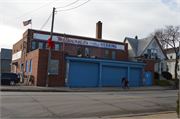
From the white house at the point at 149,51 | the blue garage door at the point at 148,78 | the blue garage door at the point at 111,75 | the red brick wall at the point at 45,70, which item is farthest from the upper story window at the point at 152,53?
the red brick wall at the point at 45,70

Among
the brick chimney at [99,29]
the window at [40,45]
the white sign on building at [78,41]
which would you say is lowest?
the window at [40,45]

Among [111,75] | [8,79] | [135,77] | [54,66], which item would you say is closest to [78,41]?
[111,75]

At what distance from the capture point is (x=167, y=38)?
29.6 metres

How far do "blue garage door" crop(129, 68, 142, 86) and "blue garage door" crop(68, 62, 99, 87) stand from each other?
6.42m

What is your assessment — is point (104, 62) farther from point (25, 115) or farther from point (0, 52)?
point (0, 52)

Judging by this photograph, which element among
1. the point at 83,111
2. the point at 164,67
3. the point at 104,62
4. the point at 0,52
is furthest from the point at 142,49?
the point at 0,52

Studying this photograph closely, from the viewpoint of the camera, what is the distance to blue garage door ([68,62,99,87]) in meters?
23.5

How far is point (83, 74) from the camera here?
24.3 meters

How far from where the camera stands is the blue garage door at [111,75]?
2603cm

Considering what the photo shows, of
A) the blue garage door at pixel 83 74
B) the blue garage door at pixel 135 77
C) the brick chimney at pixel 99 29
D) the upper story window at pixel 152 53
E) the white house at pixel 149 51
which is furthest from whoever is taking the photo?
the upper story window at pixel 152 53

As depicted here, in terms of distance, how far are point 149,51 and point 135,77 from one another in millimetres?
15282

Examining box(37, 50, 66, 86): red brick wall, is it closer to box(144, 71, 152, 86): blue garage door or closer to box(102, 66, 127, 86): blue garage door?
box(102, 66, 127, 86): blue garage door

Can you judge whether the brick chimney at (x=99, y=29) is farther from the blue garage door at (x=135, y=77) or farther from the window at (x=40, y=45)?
the window at (x=40, y=45)

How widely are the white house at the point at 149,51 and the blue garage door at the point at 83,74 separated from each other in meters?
18.0
